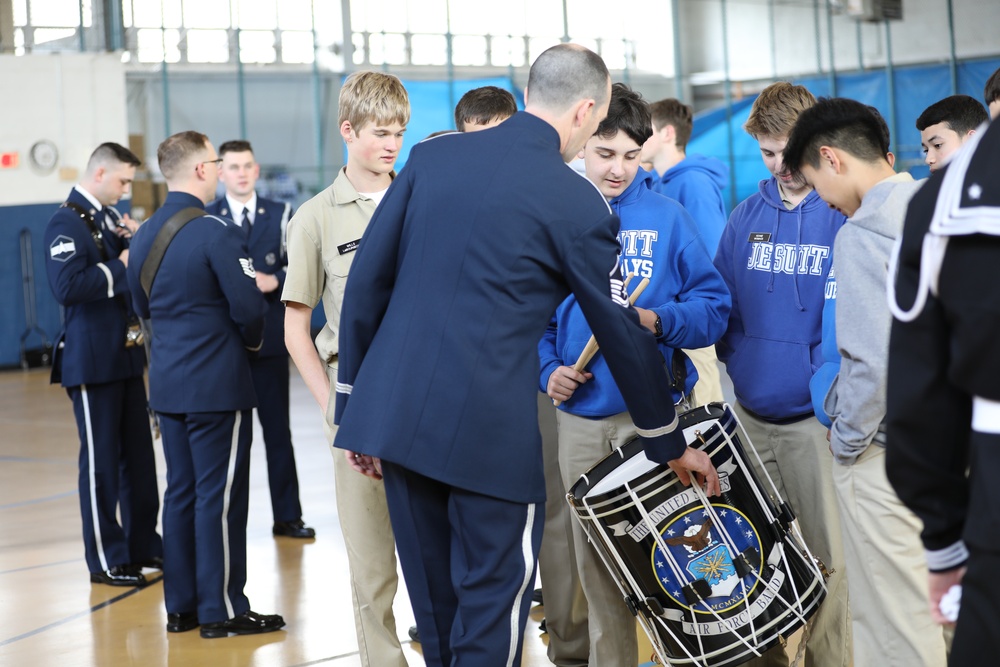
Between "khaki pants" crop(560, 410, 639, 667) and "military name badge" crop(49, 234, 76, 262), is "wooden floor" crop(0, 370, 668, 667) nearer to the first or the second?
"khaki pants" crop(560, 410, 639, 667)

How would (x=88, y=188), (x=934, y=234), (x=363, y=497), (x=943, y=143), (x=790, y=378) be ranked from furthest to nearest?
(x=88, y=188)
(x=943, y=143)
(x=363, y=497)
(x=790, y=378)
(x=934, y=234)

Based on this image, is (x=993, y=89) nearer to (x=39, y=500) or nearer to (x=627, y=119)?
(x=627, y=119)

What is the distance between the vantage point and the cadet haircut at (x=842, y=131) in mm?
2547

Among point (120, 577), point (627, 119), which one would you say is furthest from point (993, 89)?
point (120, 577)

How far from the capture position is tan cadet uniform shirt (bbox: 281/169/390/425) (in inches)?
133

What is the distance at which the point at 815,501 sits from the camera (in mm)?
3180

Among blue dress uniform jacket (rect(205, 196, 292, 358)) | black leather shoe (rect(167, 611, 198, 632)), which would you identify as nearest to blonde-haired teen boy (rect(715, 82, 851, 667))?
black leather shoe (rect(167, 611, 198, 632))

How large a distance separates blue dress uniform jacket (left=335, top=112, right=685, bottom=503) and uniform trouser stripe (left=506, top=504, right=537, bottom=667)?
2.9 inches

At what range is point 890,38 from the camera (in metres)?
18.2

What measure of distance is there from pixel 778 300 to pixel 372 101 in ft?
4.50

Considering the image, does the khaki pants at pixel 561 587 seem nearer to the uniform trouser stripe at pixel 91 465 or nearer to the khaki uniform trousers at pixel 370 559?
the khaki uniform trousers at pixel 370 559

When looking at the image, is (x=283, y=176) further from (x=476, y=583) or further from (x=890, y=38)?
(x=476, y=583)

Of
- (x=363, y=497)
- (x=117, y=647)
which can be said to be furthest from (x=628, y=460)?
(x=117, y=647)

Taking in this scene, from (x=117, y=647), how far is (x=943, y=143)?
3.70 m
